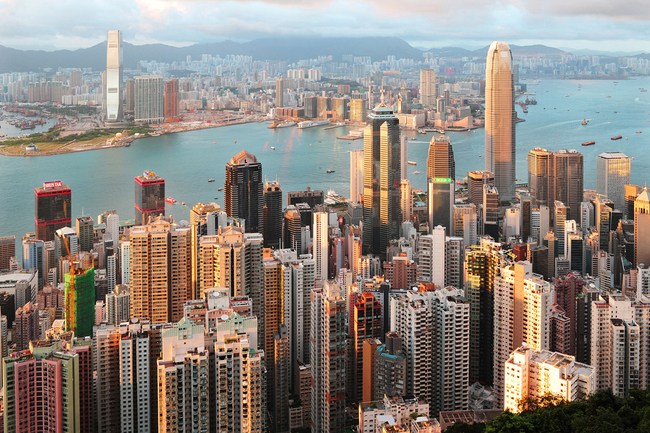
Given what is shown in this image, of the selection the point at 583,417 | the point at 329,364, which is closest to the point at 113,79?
the point at 329,364

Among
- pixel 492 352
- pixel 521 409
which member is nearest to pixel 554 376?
pixel 521 409

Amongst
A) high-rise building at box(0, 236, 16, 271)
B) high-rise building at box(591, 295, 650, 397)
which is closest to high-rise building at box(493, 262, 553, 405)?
high-rise building at box(591, 295, 650, 397)

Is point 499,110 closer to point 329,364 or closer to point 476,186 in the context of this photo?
point 476,186

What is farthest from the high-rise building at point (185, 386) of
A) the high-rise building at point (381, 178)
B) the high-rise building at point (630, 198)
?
the high-rise building at point (630, 198)

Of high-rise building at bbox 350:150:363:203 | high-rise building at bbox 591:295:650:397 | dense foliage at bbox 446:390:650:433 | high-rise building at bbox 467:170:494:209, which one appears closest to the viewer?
dense foliage at bbox 446:390:650:433

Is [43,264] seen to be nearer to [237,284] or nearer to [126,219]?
[126,219]

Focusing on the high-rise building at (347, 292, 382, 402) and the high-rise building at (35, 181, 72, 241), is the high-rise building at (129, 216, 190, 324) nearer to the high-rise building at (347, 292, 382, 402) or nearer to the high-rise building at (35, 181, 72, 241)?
the high-rise building at (347, 292, 382, 402)

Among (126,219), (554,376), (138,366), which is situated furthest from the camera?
(126,219)
